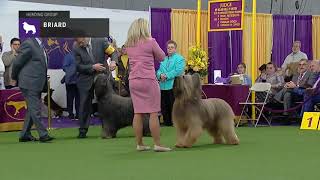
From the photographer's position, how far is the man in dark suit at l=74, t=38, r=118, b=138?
8.12 meters

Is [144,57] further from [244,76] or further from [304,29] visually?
[304,29]

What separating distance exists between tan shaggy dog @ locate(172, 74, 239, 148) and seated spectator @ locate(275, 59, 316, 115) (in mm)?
4219

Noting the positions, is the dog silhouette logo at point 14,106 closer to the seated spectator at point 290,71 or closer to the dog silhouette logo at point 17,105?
the dog silhouette logo at point 17,105

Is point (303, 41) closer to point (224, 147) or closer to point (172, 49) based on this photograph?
point (172, 49)

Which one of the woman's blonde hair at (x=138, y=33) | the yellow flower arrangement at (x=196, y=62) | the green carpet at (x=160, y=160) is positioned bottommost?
the green carpet at (x=160, y=160)

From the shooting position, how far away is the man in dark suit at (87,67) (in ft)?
26.7

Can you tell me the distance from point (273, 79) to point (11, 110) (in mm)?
5164

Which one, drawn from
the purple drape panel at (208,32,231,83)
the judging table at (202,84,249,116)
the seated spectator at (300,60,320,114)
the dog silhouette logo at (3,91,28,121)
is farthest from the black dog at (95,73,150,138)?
the purple drape panel at (208,32,231,83)

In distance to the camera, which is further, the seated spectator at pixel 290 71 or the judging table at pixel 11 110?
the seated spectator at pixel 290 71

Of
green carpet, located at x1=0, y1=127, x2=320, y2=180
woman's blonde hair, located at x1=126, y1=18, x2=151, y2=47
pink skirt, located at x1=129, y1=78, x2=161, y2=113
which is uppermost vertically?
woman's blonde hair, located at x1=126, y1=18, x2=151, y2=47

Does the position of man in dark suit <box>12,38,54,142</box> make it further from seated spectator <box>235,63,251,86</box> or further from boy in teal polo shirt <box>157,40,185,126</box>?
seated spectator <box>235,63,251,86</box>

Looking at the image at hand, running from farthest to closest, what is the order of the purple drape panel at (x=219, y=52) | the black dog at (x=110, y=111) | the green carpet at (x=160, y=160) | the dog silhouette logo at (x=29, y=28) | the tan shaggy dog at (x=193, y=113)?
the purple drape panel at (x=219, y=52)
the dog silhouette logo at (x=29, y=28)
the black dog at (x=110, y=111)
the tan shaggy dog at (x=193, y=113)
the green carpet at (x=160, y=160)

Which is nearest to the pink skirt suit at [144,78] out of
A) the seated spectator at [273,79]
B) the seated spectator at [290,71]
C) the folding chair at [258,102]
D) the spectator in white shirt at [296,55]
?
the folding chair at [258,102]

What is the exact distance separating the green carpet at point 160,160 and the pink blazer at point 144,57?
0.85 meters
